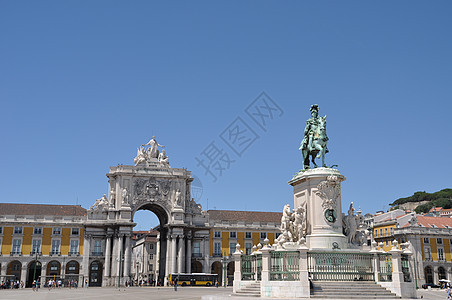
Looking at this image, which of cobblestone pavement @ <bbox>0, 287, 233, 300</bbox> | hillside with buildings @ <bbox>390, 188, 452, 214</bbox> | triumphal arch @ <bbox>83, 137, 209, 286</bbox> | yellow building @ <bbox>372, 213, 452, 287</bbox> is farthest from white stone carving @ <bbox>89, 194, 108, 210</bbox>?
hillside with buildings @ <bbox>390, 188, 452, 214</bbox>

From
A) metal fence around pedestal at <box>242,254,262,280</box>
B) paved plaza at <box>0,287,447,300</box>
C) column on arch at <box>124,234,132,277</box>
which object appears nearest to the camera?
metal fence around pedestal at <box>242,254,262,280</box>

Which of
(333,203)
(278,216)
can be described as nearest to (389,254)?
(333,203)

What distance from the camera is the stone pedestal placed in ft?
64.5

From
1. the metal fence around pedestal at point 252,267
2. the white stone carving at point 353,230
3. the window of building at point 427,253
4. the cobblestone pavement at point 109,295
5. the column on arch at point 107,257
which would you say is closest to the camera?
the metal fence around pedestal at point 252,267

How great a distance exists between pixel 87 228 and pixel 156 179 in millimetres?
11349

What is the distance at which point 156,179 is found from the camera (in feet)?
219

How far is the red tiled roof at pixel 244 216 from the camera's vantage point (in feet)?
245

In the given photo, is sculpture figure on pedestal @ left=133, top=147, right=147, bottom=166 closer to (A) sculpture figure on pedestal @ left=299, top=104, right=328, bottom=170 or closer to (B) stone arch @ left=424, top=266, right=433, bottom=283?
(B) stone arch @ left=424, top=266, right=433, bottom=283

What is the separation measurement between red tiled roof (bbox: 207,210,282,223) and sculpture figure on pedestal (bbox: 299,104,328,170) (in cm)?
5232

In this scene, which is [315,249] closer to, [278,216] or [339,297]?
[339,297]

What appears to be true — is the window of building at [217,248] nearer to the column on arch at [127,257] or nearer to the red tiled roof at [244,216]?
the red tiled roof at [244,216]

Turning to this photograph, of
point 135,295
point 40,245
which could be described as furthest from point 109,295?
point 40,245

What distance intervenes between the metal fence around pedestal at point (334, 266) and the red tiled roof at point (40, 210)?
55795 mm

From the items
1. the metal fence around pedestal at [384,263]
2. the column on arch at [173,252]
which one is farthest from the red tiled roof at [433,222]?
the metal fence around pedestal at [384,263]
